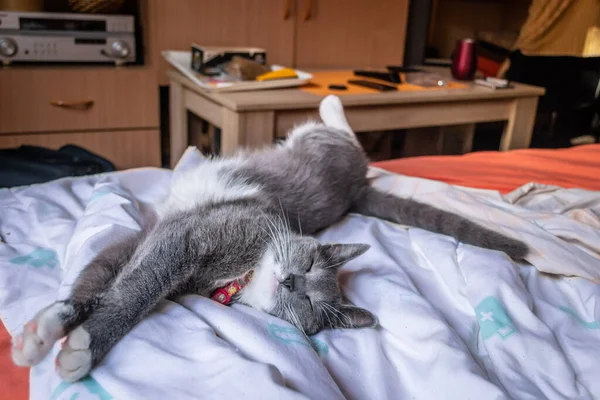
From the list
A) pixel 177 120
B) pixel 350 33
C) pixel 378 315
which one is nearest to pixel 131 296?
pixel 378 315

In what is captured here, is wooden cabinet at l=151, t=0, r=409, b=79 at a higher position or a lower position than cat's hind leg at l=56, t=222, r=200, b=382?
higher

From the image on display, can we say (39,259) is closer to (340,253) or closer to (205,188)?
(205,188)

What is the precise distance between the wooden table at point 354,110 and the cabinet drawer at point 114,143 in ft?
0.42

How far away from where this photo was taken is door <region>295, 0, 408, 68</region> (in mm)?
2787

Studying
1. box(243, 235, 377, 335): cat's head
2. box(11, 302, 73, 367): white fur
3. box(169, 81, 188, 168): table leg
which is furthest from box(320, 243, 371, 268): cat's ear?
box(169, 81, 188, 168): table leg

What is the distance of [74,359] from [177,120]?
1778 mm

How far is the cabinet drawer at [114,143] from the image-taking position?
223 centimetres

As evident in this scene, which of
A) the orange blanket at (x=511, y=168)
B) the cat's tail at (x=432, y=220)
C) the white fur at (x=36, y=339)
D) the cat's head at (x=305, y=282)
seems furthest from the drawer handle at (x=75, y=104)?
the white fur at (x=36, y=339)

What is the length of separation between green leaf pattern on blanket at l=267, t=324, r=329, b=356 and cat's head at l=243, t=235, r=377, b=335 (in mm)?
56

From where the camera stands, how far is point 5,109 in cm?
215

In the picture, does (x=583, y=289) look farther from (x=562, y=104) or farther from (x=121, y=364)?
(x=562, y=104)

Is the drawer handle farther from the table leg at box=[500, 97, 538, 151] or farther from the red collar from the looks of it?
the table leg at box=[500, 97, 538, 151]

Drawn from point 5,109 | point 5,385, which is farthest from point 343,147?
point 5,109

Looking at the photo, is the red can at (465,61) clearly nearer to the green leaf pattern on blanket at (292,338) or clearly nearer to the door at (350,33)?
the door at (350,33)
